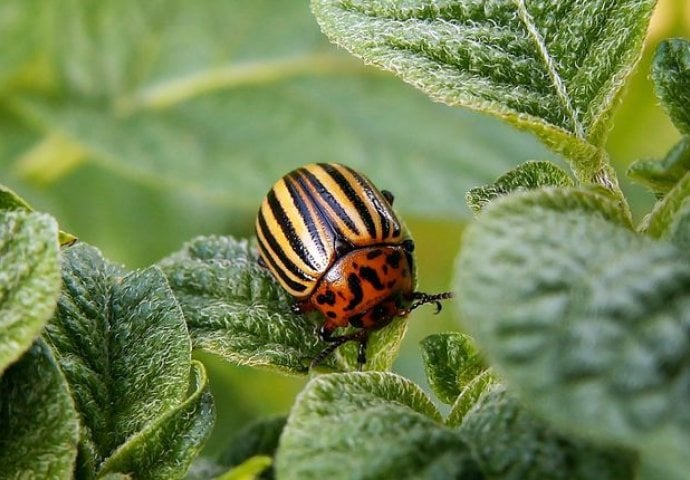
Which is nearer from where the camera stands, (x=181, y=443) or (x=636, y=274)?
(x=636, y=274)

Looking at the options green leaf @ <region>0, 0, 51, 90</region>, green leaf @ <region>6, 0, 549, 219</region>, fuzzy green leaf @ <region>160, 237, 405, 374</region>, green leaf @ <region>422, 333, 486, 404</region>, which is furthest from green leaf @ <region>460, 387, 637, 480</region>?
green leaf @ <region>0, 0, 51, 90</region>

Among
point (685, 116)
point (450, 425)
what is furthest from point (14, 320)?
point (685, 116)

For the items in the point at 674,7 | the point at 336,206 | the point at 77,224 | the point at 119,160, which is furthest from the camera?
the point at 674,7

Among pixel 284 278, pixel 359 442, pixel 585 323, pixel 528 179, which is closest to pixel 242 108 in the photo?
pixel 284 278

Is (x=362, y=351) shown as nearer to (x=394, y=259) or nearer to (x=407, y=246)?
(x=407, y=246)

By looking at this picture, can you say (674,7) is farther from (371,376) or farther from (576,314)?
(576,314)

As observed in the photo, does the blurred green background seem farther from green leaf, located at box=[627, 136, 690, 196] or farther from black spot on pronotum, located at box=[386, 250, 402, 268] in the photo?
green leaf, located at box=[627, 136, 690, 196]

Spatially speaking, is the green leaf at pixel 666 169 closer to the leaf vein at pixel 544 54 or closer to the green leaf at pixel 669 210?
the green leaf at pixel 669 210
